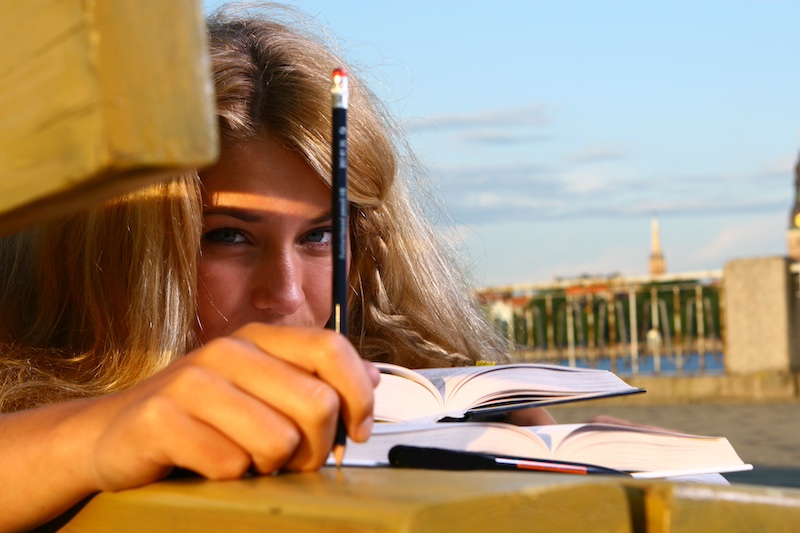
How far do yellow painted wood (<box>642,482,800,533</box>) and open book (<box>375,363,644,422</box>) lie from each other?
0.55 m

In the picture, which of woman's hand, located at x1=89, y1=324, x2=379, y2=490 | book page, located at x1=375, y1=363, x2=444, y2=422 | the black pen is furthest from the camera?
book page, located at x1=375, y1=363, x2=444, y2=422

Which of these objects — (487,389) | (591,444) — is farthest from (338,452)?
(487,389)

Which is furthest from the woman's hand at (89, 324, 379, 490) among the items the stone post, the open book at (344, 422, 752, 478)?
the stone post

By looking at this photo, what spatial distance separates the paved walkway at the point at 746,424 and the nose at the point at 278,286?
2.62m

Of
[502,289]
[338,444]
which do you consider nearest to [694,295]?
[502,289]

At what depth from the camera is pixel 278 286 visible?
1820 millimetres

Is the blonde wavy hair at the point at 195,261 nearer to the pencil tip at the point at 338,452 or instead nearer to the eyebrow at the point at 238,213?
the eyebrow at the point at 238,213

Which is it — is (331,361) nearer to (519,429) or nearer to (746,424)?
(519,429)

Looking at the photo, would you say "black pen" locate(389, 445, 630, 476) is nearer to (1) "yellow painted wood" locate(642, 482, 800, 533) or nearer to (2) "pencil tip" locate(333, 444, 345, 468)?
(2) "pencil tip" locate(333, 444, 345, 468)

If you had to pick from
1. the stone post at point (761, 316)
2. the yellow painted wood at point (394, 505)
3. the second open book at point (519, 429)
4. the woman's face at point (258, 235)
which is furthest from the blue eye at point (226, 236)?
the stone post at point (761, 316)

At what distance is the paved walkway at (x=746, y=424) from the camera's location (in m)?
4.62

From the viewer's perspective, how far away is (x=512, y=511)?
476 millimetres

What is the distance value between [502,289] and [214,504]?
35.1 feet

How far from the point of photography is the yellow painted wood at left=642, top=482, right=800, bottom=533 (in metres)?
0.51
